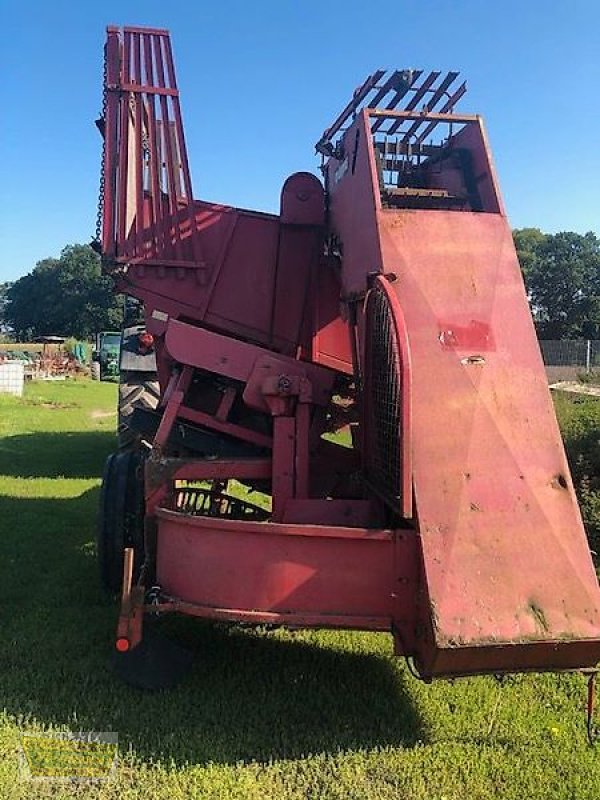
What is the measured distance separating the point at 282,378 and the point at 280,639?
5.30ft

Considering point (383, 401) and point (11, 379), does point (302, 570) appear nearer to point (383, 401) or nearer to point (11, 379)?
point (383, 401)

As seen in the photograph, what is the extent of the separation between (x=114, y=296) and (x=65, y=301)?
3577 centimetres

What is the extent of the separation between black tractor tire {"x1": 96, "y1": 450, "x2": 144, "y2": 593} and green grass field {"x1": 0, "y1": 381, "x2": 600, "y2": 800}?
10.9 inches

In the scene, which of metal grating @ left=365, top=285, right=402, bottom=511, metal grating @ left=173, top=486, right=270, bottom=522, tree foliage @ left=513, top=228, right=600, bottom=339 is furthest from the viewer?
tree foliage @ left=513, top=228, right=600, bottom=339

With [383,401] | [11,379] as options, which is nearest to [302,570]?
[383,401]

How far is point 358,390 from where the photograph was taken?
4.40m

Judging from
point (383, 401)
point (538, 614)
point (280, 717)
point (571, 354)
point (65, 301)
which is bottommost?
point (280, 717)

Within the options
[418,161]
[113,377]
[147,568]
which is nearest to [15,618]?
[147,568]

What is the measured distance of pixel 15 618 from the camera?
4.93 m

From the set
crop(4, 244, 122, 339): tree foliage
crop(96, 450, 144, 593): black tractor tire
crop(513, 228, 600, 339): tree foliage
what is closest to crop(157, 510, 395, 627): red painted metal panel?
crop(96, 450, 144, 593): black tractor tire

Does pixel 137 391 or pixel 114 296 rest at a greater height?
pixel 114 296

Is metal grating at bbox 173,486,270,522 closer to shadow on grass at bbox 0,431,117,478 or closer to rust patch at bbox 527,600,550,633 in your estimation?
A: rust patch at bbox 527,600,550,633

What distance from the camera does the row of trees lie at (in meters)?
45.0

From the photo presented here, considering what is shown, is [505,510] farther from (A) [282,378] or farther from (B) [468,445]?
(A) [282,378]
